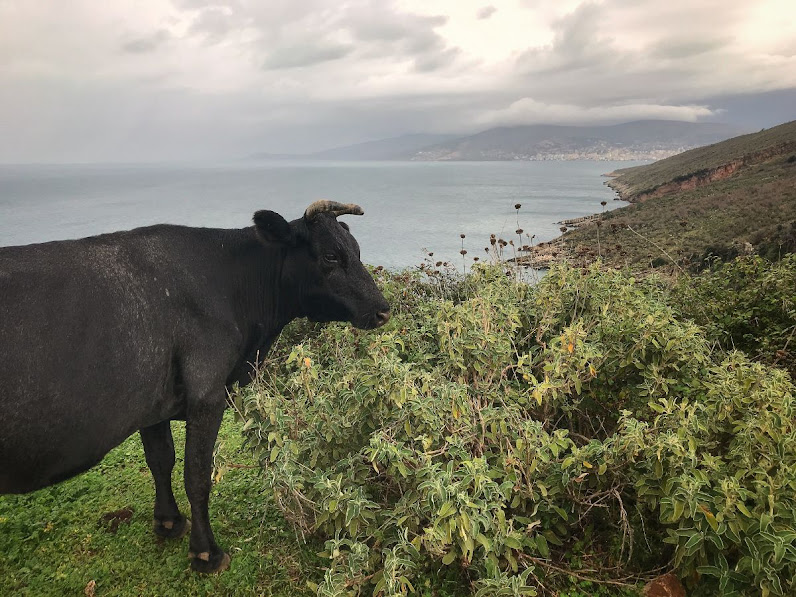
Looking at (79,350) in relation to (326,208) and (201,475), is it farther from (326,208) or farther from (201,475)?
(326,208)

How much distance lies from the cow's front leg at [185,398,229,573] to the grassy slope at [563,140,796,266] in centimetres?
633

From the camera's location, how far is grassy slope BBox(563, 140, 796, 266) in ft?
66.5

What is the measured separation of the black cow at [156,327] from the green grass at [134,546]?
10.0 inches

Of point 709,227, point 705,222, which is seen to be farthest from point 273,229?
point 705,222

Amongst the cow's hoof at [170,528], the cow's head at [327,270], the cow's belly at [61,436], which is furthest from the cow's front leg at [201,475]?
the cow's head at [327,270]

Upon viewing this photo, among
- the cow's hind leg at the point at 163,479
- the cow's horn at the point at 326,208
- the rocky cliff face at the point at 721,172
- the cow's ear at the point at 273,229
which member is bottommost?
the cow's hind leg at the point at 163,479

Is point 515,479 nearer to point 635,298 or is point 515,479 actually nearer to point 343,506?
point 343,506

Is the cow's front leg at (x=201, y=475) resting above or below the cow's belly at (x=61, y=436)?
below

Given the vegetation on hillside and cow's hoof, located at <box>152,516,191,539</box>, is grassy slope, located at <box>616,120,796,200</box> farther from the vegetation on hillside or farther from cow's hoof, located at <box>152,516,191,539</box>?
cow's hoof, located at <box>152,516,191,539</box>

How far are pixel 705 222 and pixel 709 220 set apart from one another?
4.03 feet

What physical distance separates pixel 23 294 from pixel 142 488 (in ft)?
11.2

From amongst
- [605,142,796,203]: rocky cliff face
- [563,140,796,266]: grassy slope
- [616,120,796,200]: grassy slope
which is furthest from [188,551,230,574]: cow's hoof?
[616,120,796,200]: grassy slope

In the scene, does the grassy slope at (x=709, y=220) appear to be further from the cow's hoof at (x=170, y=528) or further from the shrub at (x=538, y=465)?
the cow's hoof at (x=170, y=528)

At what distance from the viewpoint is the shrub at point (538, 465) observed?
3234 mm
